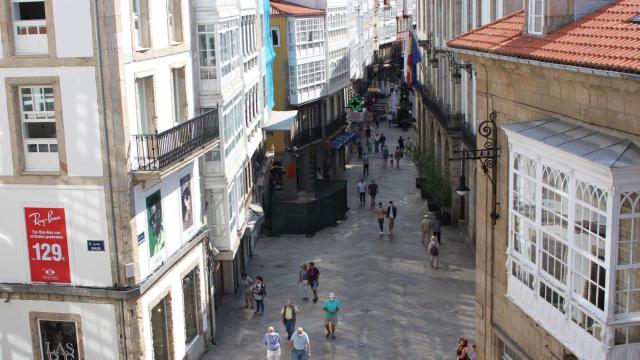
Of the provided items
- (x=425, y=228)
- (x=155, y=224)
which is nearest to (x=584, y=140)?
(x=155, y=224)

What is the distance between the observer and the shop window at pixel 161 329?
20066mm

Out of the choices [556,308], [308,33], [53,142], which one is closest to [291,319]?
[53,142]

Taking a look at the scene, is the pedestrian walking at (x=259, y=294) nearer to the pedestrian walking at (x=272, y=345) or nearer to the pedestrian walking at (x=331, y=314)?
the pedestrian walking at (x=331, y=314)

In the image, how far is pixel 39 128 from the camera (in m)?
18.3

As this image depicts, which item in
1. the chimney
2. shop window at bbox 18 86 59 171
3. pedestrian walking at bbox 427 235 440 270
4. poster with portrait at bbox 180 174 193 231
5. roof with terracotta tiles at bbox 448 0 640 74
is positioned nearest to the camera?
roof with terracotta tiles at bbox 448 0 640 74

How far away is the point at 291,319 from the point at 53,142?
8.41 metres

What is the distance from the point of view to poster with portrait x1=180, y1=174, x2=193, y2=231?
21.9 meters

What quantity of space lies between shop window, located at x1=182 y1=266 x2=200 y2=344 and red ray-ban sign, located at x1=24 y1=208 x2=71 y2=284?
4252 millimetres

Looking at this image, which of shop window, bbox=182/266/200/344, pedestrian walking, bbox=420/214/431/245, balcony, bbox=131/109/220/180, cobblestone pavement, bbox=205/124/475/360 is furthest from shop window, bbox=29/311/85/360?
pedestrian walking, bbox=420/214/431/245

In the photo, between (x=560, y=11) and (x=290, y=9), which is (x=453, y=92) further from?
(x=560, y=11)

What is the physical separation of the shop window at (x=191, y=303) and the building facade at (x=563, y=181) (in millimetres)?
9704

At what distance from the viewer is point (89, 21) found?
17328mm

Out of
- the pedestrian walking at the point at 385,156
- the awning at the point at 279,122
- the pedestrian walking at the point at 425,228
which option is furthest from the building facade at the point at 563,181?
the pedestrian walking at the point at 385,156

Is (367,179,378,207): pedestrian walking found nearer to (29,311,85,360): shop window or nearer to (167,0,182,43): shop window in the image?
(167,0,182,43): shop window
